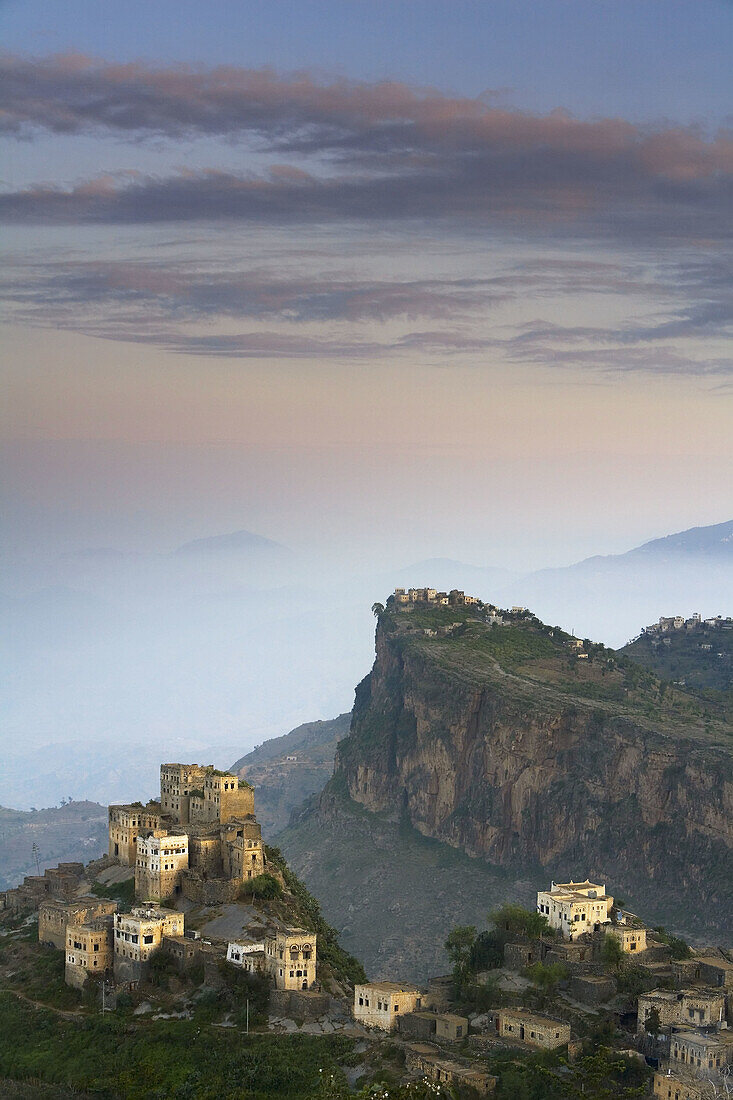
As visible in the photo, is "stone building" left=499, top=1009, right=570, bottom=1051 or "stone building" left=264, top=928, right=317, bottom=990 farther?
"stone building" left=264, top=928, right=317, bottom=990

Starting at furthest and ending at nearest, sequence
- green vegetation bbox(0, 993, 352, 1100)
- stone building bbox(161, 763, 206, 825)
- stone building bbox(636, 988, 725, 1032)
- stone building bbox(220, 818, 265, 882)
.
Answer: stone building bbox(161, 763, 206, 825)
stone building bbox(220, 818, 265, 882)
green vegetation bbox(0, 993, 352, 1100)
stone building bbox(636, 988, 725, 1032)

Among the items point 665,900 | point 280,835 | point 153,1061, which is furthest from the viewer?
point 280,835

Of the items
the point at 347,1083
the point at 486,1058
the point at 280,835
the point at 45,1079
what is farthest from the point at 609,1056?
the point at 280,835

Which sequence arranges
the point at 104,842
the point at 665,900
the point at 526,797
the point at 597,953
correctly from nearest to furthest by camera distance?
the point at 597,953 → the point at 665,900 → the point at 526,797 → the point at 104,842

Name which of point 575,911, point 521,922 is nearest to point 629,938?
point 575,911

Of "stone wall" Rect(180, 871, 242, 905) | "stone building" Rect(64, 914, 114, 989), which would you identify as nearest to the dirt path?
"stone building" Rect(64, 914, 114, 989)

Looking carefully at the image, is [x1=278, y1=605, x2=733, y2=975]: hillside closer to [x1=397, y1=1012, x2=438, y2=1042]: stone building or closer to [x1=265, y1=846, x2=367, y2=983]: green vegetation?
[x1=265, y1=846, x2=367, y2=983]: green vegetation

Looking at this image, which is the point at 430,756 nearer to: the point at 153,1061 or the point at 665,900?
the point at 665,900
